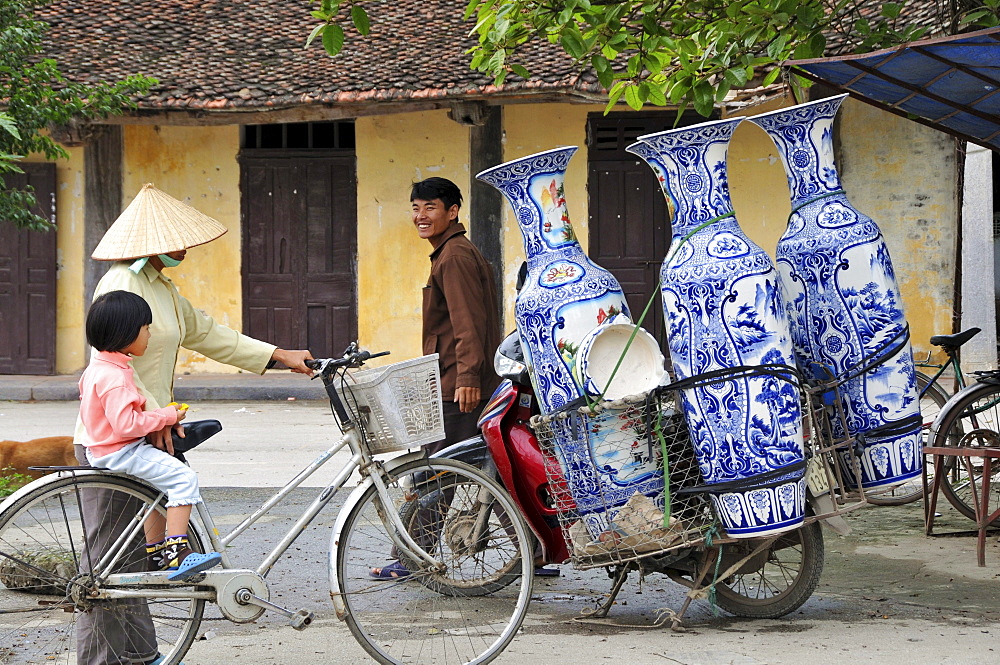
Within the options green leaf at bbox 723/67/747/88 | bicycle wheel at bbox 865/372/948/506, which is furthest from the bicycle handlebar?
bicycle wheel at bbox 865/372/948/506

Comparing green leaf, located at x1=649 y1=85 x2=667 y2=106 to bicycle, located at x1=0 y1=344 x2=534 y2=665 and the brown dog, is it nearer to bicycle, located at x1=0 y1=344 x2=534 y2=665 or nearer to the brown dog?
bicycle, located at x1=0 y1=344 x2=534 y2=665

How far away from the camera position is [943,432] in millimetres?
5594

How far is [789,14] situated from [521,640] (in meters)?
2.87

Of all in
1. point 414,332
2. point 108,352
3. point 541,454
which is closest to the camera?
point 108,352

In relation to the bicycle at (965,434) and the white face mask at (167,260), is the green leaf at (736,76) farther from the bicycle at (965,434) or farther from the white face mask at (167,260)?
the white face mask at (167,260)

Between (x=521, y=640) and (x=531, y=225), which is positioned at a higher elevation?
(x=531, y=225)

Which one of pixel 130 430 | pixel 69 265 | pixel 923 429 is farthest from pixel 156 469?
pixel 69 265

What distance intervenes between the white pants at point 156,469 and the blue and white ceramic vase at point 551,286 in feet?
3.94

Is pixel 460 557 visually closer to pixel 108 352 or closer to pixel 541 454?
pixel 541 454

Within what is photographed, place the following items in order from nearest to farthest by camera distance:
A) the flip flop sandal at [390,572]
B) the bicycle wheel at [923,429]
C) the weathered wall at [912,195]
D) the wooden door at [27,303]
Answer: the flip flop sandal at [390,572] < the bicycle wheel at [923,429] < the weathered wall at [912,195] < the wooden door at [27,303]

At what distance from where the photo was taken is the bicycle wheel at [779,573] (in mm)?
4039

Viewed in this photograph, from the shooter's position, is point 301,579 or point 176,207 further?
point 301,579

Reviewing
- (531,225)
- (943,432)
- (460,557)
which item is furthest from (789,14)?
(460,557)

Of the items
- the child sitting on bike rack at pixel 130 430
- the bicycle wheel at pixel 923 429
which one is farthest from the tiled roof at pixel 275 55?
the child sitting on bike rack at pixel 130 430
